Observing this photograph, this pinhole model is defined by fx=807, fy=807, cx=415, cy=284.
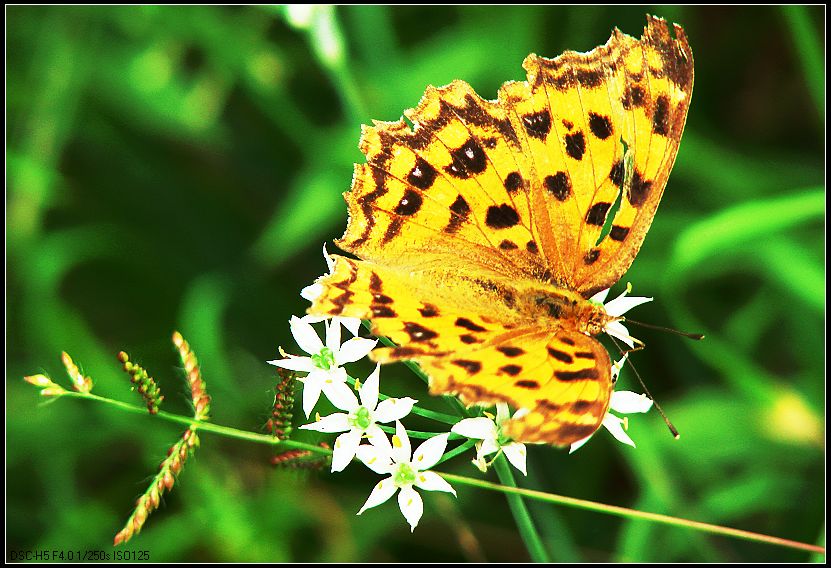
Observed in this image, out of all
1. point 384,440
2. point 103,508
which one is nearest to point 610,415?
point 384,440

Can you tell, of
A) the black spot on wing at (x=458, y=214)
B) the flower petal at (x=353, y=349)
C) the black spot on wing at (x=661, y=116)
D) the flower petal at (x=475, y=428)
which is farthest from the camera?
the black spot on wing at (x=458, y=214)

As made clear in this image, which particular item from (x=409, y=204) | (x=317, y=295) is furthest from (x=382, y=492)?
(x=409, y=204)

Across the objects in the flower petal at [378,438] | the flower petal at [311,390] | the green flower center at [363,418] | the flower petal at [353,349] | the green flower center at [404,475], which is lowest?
the green flower center at [404,475]

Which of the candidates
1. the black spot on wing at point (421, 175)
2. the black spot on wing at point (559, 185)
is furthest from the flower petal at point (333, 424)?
the black spot on wing at point (559, 185)

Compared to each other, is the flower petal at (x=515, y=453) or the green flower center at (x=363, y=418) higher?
the green flower center at (x=363, y=418)

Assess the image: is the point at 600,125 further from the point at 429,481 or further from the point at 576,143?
the point at 429,481

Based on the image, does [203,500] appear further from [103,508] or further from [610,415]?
[610,415]

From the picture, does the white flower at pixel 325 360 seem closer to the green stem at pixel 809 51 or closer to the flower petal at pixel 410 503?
the flower petal at pixel 410 503
